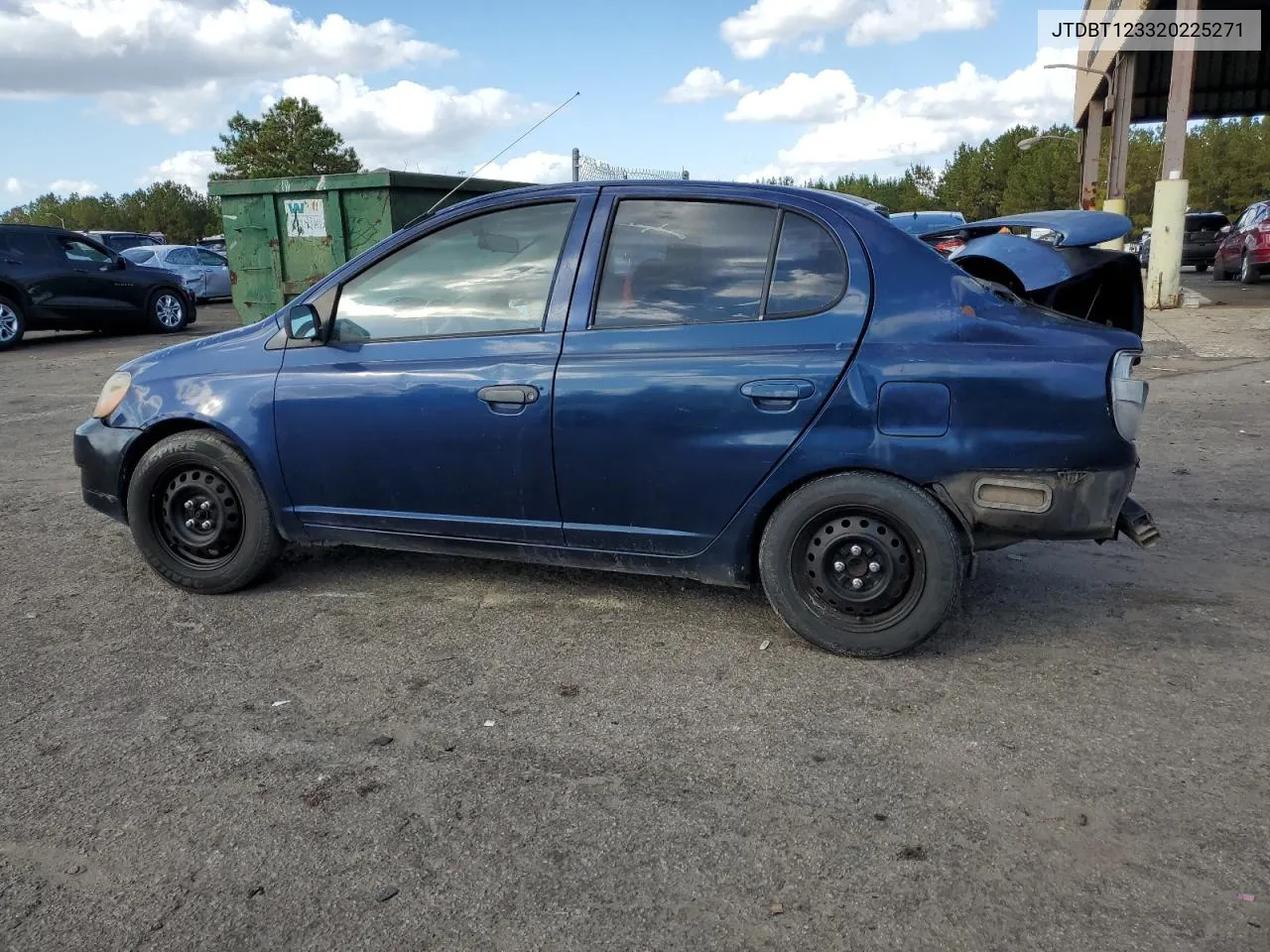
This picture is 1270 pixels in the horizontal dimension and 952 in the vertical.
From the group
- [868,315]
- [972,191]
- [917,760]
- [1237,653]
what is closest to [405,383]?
[868,315]

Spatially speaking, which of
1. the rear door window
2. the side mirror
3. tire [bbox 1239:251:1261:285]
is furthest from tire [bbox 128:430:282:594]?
tire [bbox 1239:251:1261:285]

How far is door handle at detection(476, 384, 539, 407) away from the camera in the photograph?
12.7 feet

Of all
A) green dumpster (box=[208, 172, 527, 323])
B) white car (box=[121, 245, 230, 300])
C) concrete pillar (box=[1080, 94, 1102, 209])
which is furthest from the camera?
concrete pillar (box=[1080, 94, 1102, 209])

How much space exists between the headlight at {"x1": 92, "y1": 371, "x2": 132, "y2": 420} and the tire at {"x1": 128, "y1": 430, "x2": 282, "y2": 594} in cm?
28

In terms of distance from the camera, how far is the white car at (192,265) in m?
21.8

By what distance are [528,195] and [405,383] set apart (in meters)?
0.90

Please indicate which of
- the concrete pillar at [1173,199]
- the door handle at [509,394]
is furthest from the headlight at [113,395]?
the concrete pillar at [1173,199]

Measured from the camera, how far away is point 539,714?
3.34 meters

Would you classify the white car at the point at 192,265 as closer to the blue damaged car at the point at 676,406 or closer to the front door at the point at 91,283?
the front door at the point at 91,283

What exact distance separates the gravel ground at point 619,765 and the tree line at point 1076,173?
178ft

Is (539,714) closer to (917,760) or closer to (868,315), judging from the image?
(917,760)

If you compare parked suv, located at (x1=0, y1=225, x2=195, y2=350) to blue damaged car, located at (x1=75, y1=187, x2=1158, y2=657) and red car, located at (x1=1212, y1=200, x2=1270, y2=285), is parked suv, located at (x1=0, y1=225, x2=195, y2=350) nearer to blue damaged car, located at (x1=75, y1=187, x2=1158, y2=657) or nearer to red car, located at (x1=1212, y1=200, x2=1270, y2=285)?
blue damaged car, located at (x1=75, y1=187, x2=1158, y2=657)

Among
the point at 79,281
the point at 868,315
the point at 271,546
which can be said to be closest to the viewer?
the point at 868,315

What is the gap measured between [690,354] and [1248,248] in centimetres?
2100
